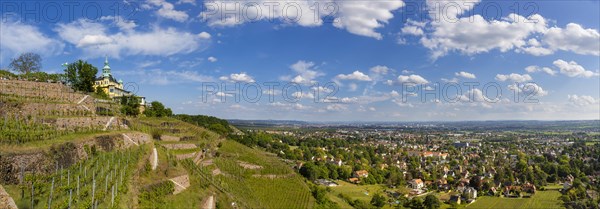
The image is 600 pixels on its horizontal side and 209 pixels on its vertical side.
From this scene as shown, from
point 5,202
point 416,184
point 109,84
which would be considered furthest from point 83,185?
point 416,184

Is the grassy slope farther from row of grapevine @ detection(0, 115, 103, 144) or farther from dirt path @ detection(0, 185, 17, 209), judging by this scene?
dirt path @ detection(0, 185, 17, 209)

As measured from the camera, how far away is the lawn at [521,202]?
200ft

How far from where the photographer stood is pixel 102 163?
72.3ft

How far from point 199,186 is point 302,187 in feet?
65.5

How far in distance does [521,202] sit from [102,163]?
64.7 meters

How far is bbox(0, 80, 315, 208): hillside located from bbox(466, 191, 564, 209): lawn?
3582 centimetres

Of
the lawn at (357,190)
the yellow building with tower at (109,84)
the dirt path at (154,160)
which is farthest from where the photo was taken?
the lawn at (357,190)

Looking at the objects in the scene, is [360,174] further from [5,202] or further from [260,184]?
[5,202]

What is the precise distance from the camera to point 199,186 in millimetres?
26609

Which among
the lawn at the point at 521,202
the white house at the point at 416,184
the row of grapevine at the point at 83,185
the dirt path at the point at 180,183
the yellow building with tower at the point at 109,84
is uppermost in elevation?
the yellow building with tower at the point at 109,84

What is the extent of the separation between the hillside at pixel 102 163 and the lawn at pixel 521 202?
118ft

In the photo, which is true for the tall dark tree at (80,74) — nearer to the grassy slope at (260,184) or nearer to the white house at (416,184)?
the grassy slope at (260,184)

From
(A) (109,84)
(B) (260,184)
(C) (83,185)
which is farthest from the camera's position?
(A) (109,84)

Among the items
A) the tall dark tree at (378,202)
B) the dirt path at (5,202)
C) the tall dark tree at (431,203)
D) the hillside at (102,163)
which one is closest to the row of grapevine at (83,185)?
the hillside at (102,163)
